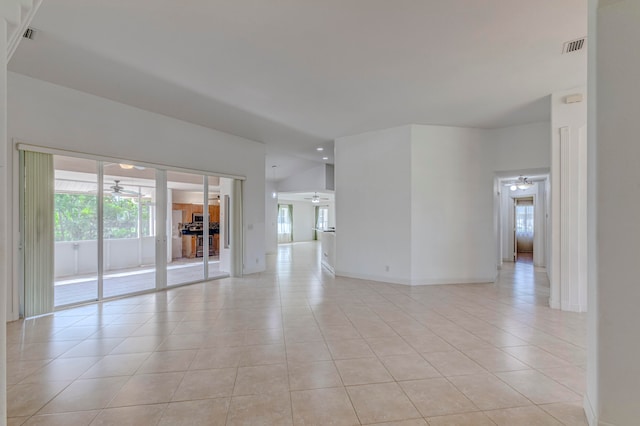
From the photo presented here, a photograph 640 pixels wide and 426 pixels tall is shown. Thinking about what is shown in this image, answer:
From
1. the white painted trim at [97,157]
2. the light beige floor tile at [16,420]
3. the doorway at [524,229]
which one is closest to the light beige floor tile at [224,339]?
the light beige floor tile at [16,420]

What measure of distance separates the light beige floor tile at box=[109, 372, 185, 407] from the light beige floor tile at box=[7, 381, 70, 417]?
52 centimetres

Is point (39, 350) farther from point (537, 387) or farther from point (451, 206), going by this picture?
point (451, 206)

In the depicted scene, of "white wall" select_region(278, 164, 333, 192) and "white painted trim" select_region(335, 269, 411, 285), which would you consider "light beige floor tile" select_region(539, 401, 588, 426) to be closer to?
"white painted trim" select_region(335, 269, 411, 285)

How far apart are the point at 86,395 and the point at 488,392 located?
3.22 metres

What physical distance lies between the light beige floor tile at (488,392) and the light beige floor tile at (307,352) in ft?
3.96

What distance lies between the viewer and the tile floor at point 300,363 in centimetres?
209

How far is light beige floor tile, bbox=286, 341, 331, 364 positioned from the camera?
287cm

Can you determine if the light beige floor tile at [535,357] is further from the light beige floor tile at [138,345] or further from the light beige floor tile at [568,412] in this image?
the light beige floor tile at [138,345]

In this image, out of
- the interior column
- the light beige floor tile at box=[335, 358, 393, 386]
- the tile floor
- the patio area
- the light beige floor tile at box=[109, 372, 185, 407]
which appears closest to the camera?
the interior column

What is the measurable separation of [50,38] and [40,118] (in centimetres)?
158

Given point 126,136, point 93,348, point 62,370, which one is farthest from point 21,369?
point 126,136

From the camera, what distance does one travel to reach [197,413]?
81.3 inches

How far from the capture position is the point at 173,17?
2715 mm

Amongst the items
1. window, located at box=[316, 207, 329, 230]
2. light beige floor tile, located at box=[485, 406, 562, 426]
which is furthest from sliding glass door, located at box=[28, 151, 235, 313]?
window, located at box=[316, 207, 329, 230]
